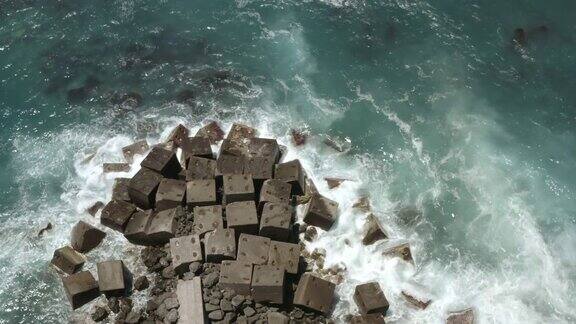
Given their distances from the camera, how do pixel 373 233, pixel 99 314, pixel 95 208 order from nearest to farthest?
pixel 99 314
pixel 373 233
pixel 95 208

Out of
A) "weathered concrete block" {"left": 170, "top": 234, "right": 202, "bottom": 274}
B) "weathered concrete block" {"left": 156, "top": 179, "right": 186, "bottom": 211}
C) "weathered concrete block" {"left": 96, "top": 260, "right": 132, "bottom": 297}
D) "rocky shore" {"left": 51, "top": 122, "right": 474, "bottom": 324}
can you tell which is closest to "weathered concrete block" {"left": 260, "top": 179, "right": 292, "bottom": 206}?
"rocky shore" {"left": 51, "top": 122, "right": 474, "bottom": 324}

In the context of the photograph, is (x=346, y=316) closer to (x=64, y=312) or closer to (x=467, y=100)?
(x=64, y=312)

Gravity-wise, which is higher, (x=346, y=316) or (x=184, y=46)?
(x=184, y=46)

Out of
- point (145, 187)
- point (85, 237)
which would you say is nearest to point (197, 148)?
point (145, 187)

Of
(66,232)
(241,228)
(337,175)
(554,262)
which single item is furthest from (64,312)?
(554,262)

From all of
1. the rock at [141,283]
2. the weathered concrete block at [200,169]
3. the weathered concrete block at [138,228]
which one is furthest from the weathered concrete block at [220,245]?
the weathered concrete block at [200,169]

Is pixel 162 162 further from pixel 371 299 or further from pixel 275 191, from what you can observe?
pixel 371 299

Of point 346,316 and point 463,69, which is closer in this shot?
point 346,316
